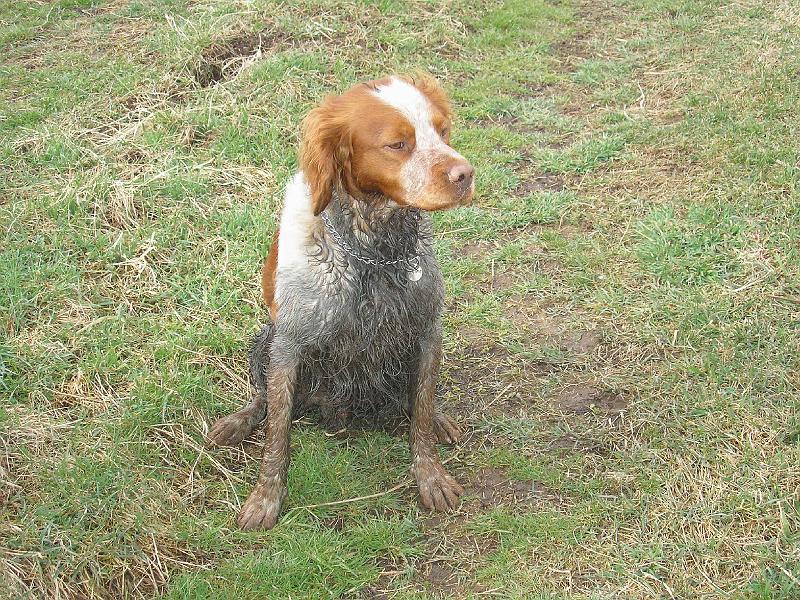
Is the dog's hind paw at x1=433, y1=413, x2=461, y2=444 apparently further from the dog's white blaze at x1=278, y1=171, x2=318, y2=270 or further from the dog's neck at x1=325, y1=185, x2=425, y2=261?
the dog's white blaze at x1=278, y1=171, x2=318, y2=270

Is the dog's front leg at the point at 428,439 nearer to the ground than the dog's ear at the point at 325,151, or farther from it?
nearer to the ground

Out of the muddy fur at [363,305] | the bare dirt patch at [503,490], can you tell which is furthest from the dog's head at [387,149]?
the bare dirt patch at [503,490]

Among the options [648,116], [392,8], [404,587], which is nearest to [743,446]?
[404,587]

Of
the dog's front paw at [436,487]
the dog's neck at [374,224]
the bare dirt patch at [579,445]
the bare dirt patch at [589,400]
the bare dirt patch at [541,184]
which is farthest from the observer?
the bare dirt patch at [541,184]

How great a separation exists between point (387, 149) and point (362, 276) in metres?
0.54

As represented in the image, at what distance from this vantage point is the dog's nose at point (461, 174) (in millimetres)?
2834

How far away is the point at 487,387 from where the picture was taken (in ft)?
13.0

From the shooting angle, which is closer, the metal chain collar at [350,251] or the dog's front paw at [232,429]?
the metal chain collar at [350,251]

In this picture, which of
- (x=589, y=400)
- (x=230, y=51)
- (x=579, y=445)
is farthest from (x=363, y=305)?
(x=230, y=51)

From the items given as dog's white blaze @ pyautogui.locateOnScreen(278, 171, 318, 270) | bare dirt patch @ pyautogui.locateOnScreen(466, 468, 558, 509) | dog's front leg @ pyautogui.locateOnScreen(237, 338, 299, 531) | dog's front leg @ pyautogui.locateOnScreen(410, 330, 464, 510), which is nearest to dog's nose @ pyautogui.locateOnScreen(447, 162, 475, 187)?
dog's white blaze @ pyautogui.locateOnScreen(278, 171, 318, 270)

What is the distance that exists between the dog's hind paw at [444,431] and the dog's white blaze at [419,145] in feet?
3.84

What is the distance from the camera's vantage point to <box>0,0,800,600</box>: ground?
3.01 metres

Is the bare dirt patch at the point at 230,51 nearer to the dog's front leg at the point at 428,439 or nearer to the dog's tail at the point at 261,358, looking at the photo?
the dog's tail at the point at 261,358

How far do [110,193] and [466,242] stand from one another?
2.12 meters
